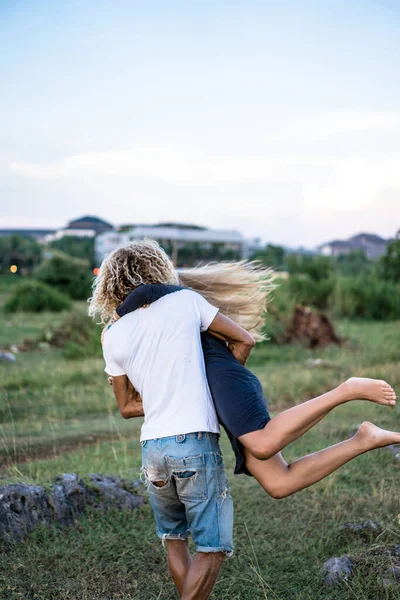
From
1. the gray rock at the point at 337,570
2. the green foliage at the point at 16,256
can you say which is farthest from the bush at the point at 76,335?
the green foliage at the point at 16,256

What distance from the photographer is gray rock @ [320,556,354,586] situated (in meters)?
3.90

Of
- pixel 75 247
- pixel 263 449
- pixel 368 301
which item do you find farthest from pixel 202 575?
pixel 75 247

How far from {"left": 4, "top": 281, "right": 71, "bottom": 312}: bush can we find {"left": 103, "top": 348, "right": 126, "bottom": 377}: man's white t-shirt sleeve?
68.0ft

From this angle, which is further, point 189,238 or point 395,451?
point 189,238

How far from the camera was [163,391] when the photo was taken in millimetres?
3139

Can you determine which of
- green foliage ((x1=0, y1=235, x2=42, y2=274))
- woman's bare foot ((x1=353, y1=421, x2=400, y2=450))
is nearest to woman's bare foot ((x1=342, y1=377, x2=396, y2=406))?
woman's bare foot ((x1=353, y1=421, x2=400, y2=450))

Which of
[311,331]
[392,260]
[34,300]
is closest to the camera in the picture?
[311,331]

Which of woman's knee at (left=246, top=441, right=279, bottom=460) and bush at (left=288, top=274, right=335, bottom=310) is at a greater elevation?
woman's knee at (left=246, top=441, right=279, bottom=460)

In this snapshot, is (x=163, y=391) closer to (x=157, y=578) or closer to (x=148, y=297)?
(x=148, y=297)

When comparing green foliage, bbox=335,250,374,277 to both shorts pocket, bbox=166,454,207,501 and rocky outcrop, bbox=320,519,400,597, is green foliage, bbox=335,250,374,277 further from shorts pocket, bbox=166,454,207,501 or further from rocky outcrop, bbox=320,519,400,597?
shorts pocket, bbox=166,454,207,501

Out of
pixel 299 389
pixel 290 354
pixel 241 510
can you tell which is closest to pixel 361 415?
pixel 299 389

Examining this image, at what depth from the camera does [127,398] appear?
358cm

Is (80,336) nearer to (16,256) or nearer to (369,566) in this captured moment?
(369,566)

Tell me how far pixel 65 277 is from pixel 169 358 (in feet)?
86.8
